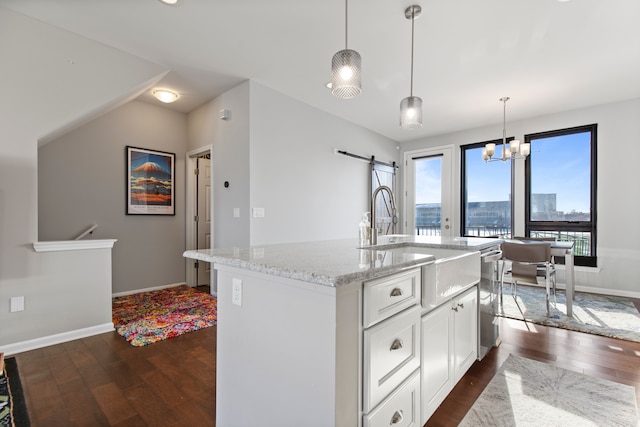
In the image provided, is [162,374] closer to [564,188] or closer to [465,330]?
[465,330]

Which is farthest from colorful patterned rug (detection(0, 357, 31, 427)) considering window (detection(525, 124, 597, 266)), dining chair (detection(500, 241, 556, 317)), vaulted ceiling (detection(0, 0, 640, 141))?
window (detection(525, 124, 597, 266))

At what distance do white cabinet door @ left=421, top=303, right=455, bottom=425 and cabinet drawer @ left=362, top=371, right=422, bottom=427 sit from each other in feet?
0.24

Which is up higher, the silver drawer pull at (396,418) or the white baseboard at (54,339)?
the silver drawer pull at (396,418)

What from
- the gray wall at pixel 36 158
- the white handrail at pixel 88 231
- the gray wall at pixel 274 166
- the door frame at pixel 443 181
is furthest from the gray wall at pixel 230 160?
the door frame at pixel 443 181

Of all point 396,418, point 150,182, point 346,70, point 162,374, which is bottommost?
point 162,374

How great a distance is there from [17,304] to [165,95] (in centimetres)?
273

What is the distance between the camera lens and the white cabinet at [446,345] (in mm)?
1462

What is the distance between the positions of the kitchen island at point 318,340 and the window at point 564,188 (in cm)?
465

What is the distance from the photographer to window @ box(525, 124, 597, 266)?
4.45 meters

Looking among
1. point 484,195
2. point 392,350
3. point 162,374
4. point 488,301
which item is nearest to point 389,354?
point 392,350

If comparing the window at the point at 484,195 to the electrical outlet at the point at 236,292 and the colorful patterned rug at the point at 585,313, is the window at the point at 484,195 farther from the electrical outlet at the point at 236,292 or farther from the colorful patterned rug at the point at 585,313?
the electrical outlet at the point at 236,292

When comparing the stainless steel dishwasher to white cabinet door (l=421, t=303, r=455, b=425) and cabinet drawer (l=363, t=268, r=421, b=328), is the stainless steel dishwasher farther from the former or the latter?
cabinet drawer (l=363, t=268, r=421, b=328)

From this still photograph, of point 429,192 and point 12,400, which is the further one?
point 429,192

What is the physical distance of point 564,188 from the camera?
4.64m
